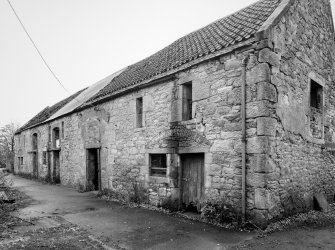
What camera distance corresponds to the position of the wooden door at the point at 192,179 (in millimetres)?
7534

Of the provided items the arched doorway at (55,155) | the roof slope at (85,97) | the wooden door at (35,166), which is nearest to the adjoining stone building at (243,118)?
the roof slope at (85,97)

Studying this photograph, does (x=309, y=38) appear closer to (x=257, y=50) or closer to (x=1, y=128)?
(x=257, y=50)

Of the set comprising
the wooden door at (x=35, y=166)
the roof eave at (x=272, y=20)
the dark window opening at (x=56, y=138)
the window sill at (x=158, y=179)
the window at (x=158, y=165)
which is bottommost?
the wooden door at (x=35, y=166)

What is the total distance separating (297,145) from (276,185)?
156cm

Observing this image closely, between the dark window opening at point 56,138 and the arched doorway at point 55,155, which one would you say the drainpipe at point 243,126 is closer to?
the dark window opening at point 56,138

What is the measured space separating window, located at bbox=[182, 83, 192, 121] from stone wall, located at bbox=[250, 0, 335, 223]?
254cm

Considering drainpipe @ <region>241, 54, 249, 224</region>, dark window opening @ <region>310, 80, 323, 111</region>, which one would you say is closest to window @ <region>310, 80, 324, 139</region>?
dark window opening @ <region>310, 80, 323, 111</region>

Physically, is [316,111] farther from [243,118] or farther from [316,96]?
[243,118]

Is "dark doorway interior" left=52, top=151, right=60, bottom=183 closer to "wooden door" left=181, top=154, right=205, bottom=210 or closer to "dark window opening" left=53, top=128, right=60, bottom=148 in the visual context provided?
"dark window opening" left=53, top=128, right=60, bottom=148

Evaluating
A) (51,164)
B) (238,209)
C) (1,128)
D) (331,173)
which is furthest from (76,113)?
(1,128)

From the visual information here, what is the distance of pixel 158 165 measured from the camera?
8.86 meters

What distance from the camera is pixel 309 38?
8.06m

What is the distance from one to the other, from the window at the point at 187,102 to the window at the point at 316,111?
3.60 m

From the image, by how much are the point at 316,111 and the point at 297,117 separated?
1.58 metres
